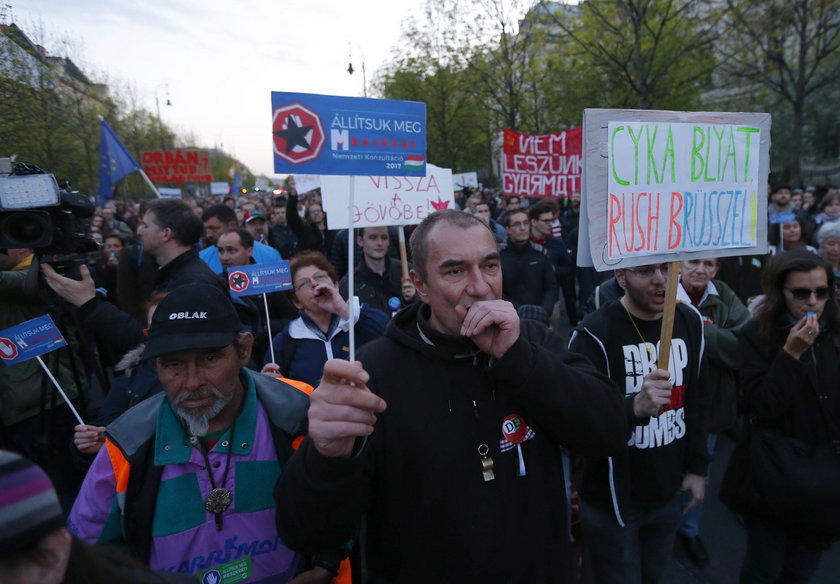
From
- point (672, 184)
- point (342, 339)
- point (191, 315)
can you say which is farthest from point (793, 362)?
point (191, 315)

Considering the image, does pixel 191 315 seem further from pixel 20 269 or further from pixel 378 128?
pixel 20 269

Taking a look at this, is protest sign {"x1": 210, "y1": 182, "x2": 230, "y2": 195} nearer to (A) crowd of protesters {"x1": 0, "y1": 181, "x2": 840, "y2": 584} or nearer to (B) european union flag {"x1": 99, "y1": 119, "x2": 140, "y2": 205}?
(B) european union flag {"x1": 99, "y1": 119, "x2": 140, "y2": 205}

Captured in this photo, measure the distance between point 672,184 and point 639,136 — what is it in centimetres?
26

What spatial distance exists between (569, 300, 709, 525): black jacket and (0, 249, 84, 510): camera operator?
2.89 m

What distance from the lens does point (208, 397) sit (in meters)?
1.76

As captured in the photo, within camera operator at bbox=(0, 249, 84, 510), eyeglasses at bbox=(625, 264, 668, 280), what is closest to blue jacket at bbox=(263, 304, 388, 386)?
camera operator at bbox=(0, 249, 84, 510)

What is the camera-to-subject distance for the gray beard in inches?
67.7

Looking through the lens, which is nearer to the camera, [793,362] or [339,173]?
[339,173]

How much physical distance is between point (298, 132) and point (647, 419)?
1.85m

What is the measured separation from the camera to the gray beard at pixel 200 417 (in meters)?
1.72

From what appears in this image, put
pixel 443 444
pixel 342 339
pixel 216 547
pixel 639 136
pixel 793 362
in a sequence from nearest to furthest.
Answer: pixel 443 444 → pixel 216 547 → pixel 639 136 → pixel 793 362 → pixel 342 339

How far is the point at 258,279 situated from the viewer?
3914mm

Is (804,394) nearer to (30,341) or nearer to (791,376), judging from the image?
(791,376)

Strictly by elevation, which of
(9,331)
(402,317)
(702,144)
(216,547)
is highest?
(702,144)
